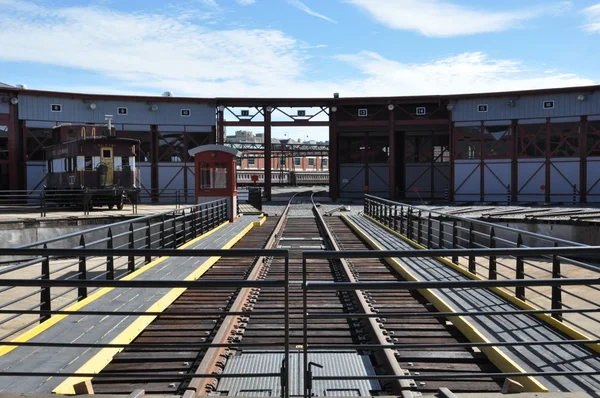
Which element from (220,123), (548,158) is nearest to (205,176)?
(220,123)

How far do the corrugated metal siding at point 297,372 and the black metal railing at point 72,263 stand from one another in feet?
5.71

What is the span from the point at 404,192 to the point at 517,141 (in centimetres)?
1068

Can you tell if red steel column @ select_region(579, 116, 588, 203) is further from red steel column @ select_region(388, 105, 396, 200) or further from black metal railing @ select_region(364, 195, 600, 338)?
black metal railing @ select_region(364, 195, 600, 338)

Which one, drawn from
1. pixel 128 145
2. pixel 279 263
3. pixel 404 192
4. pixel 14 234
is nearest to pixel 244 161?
pixel 404 192

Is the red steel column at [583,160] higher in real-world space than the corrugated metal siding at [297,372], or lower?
higher

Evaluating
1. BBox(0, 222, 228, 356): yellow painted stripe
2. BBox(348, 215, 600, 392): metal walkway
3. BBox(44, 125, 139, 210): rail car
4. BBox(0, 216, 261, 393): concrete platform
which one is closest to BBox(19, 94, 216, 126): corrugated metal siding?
BBox(44, 125, 139, 210): rail car

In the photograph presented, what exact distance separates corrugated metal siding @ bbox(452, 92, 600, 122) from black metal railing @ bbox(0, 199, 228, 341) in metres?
24.7

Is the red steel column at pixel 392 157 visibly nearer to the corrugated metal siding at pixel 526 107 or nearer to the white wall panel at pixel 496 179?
the corrugated metal siding at pixel 526 107

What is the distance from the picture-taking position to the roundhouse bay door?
31297 mm

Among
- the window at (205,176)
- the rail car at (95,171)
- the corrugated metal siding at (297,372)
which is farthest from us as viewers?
the rail car at (95,171)

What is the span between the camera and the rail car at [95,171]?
30141 millimetres

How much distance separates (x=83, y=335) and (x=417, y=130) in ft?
141

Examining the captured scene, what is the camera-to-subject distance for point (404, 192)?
47750 mm

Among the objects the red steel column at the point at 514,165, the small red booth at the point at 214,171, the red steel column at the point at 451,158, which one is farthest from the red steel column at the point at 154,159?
the red steel column at the point at 514,165
